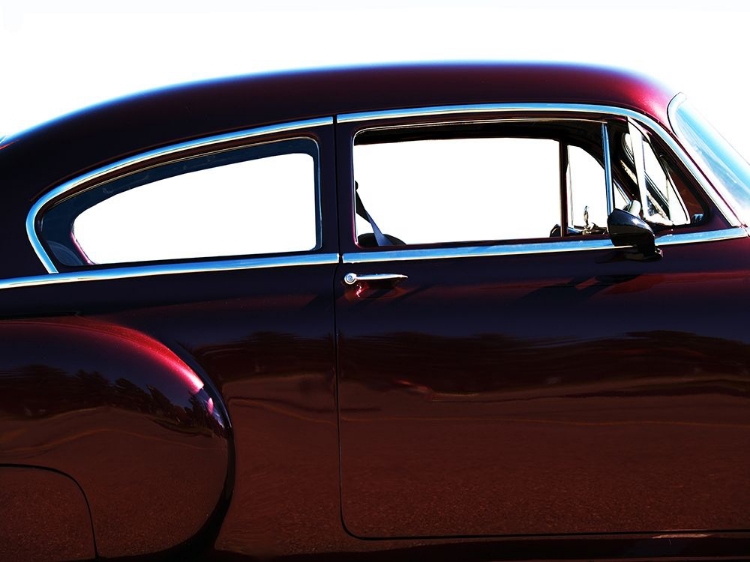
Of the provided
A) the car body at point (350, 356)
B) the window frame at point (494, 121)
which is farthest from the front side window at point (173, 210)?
the window frame at point (494, 121)

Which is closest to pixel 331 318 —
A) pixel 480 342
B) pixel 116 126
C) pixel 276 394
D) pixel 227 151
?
pixel 276 394

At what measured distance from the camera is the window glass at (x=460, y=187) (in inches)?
134

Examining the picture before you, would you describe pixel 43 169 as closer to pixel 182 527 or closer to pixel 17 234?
pixel 17 234

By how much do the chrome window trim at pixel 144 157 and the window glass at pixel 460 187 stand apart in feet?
1.08

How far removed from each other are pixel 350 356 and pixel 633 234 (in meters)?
0.94

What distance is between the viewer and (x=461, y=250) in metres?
2.89

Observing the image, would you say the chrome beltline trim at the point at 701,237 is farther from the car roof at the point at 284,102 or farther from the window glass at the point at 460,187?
the window glass at the point at 460,187

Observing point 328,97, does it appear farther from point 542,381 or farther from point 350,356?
point 542,381

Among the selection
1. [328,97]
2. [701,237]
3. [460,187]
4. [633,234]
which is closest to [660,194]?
[701,237]

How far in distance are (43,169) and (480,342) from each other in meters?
1.51

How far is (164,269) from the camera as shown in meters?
2.92

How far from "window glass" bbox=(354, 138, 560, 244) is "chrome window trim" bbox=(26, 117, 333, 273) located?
0.33 metres

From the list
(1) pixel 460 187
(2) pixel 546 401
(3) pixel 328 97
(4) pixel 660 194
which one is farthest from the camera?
(1) pixel 460 187

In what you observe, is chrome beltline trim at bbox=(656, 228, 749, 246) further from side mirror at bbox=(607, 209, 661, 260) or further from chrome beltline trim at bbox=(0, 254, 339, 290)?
chrome beltline trim at bbox=(0, 254, 339, 290)
